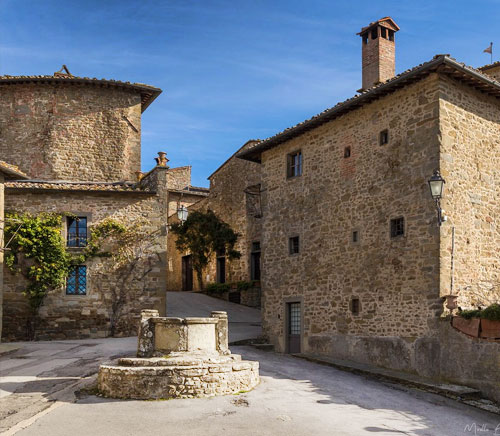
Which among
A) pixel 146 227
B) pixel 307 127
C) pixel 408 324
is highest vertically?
pixel 307 127

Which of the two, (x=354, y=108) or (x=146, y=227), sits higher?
(x=354, y=108)

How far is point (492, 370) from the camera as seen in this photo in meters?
11.7

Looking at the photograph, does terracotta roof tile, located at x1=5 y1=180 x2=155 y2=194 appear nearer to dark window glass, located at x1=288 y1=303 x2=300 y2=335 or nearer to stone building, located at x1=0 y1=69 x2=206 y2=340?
stone building, located at x1=0 y1=69 x2=206 y2=340

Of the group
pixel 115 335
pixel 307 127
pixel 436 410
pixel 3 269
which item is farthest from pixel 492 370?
pixel 3 269

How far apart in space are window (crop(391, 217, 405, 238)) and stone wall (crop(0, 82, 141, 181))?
13759mm

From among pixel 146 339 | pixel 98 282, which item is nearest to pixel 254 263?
pixel 98 282

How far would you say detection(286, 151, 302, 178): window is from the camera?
60.5 feet

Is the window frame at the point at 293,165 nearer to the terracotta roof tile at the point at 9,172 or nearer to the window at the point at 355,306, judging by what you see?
the window at the point at 355,306

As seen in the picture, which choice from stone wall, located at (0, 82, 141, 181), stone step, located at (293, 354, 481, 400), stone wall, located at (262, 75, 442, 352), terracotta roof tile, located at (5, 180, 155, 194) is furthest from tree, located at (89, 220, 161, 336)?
stone step, located at (293, 354, 481, 400)

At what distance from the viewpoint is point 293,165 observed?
61.7 ft

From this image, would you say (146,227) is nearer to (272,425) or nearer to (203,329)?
(203,329)

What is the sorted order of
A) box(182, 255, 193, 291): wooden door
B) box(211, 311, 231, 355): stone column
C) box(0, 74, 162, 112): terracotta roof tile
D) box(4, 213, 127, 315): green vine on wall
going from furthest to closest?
box(182, 255, 193, 291): wooden door
box(0, 74, 162, 112): terracotta roof tile
box(4, 213, 127, 315): green vine on wall
box(211, 311, 231, 355): stone column

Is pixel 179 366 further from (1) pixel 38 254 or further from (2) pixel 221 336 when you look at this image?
(1) pixel 38 254

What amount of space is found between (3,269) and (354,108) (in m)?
12.7
